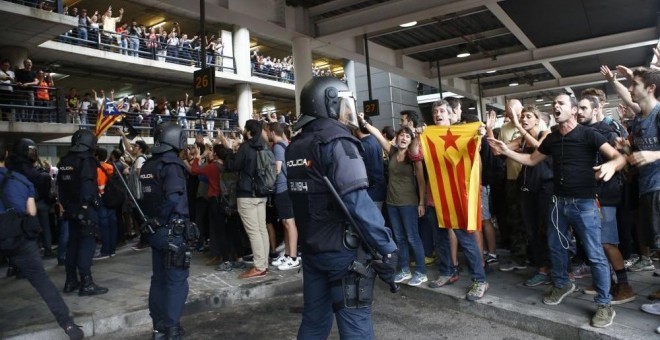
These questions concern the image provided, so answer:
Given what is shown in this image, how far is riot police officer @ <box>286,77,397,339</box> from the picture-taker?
2.75 meters

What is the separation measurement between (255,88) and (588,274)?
84.5 ft

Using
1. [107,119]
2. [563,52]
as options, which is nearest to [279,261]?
[107,119]

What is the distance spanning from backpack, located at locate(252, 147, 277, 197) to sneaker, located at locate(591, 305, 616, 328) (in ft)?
13.3

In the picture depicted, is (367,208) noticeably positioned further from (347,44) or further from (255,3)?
(347,44)

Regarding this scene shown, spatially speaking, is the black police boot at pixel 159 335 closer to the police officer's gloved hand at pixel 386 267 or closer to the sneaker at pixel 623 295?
the police officer's gloved hand at pixel 386 267

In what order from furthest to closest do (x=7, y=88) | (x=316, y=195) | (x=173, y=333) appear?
(x=7, y=88)
(x=173, y=333)
(x=316, y=195)

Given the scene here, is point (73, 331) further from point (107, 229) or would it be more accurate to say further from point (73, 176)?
point (107, 229)

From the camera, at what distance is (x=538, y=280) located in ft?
16.6

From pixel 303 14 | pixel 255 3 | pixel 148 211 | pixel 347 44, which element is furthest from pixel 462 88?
pixel 148 211

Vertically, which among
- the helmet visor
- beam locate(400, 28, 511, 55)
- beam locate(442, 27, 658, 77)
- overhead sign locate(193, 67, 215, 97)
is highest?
beam locate(400, 28, 511, 55)

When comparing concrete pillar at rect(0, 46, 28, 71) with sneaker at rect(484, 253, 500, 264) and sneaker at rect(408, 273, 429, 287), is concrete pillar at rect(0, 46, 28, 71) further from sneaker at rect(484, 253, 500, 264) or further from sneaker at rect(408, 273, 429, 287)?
sneaker at rect(484, 253, 500, 264)

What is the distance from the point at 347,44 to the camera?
12781mm

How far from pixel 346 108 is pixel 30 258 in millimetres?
3405

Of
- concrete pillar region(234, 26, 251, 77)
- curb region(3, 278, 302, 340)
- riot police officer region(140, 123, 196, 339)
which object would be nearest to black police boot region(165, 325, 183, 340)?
riot police officer region(140, 123, 196, 339)
